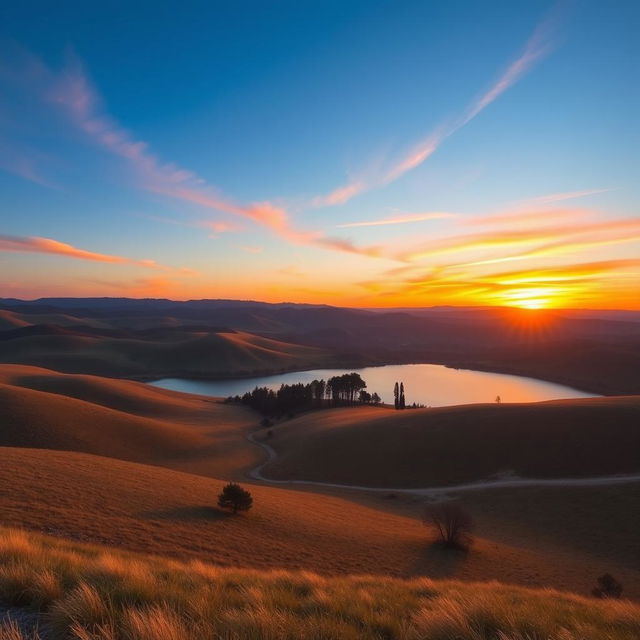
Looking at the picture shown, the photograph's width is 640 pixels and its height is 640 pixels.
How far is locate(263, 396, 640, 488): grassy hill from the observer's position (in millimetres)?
35906

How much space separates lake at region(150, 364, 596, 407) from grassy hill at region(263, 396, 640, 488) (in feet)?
201

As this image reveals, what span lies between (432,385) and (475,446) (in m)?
107

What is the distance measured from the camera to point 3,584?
5395 millimetres

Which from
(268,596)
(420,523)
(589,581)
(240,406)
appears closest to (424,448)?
(420,523)

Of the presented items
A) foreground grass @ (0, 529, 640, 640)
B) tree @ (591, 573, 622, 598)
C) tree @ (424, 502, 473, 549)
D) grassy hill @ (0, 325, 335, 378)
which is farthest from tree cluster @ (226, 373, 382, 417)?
grassy hill @ (0, 325, 335, 378)

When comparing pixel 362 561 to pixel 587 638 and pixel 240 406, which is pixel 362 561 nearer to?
pixel 587 638

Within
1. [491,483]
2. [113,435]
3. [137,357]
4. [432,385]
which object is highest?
[113,435]

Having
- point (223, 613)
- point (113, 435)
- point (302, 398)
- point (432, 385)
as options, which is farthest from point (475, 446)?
point (432, 385)

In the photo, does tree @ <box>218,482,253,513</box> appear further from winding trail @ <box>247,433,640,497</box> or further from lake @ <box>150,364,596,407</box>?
lake @ <box>150,364,596,407</box>

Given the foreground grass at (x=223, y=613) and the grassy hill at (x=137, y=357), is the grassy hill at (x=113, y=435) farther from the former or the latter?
the grassy hill at (x=137, y=357)

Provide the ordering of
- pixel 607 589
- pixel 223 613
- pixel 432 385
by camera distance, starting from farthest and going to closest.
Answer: pixel 432 385
pixel 607 589
pixel 223 613

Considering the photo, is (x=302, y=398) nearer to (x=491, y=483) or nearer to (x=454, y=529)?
(x=491, y=483)

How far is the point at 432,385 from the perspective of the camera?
472ft

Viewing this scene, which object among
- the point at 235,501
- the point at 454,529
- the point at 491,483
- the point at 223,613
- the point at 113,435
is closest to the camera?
the point at 223,613
